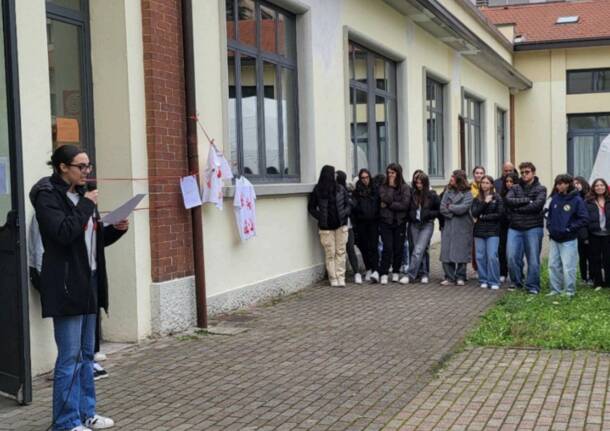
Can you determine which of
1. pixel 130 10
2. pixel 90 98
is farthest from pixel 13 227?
pixel 130 10

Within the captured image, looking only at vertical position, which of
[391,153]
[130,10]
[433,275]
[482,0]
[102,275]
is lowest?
[433,275]

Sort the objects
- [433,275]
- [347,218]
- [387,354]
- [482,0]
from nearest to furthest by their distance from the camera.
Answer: [387,354] → [347,218] → [433,275] → [482,0]

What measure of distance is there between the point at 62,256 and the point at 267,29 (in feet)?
22.6

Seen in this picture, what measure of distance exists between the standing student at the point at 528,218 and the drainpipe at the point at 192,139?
442 centimetres

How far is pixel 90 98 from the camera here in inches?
309

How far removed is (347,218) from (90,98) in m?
4.73

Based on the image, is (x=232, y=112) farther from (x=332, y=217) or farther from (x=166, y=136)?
(x=332, y=217)

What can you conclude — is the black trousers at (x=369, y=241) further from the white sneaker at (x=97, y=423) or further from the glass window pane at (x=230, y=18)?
the white sneaker at (x=97, y=423)

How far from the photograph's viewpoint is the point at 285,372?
675 cm

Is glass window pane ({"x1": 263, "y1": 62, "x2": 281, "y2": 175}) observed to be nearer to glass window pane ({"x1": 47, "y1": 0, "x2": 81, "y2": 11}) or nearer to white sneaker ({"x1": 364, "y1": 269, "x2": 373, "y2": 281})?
white sneaker ({"x1": 364, "y1": 269, "x2": 373, "y2": 281})

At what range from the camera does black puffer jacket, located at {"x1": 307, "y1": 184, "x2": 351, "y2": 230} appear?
37.3 feet

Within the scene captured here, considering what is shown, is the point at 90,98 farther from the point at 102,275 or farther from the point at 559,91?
the point at 559,91

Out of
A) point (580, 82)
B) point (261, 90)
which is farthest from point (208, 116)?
point (580, 82)

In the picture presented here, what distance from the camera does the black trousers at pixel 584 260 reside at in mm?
11539
